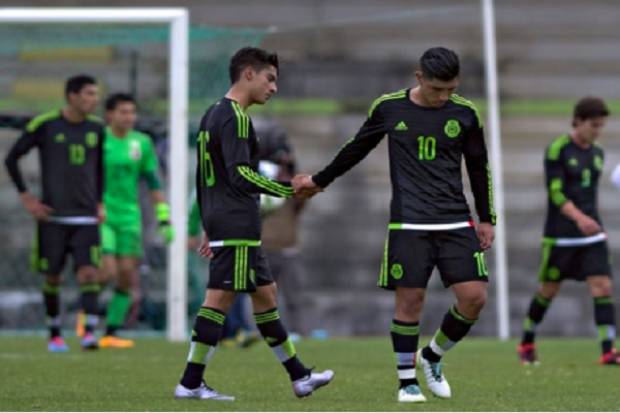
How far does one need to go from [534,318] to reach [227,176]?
15.3 ft

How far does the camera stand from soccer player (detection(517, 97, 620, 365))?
12.6 m

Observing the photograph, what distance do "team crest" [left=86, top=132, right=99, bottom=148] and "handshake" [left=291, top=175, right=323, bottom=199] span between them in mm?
5571

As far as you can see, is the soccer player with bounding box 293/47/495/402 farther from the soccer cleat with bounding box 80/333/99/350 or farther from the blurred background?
the blurred background

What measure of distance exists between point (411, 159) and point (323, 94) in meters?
11.2

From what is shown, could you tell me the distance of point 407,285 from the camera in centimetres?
880

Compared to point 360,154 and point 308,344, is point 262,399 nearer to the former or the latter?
point 360,154

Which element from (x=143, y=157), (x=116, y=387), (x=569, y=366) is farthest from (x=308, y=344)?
(x=116, y=387)

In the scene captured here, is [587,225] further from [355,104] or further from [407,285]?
[355,104]

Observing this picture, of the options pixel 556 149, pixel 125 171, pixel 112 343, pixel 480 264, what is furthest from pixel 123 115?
pixel 480 264

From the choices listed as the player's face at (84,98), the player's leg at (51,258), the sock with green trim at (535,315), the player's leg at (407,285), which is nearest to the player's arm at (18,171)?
the player's leg at (51,258)

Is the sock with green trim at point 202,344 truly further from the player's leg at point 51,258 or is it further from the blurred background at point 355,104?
the blurred background at point 355,104

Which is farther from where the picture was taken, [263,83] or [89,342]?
[89,342]

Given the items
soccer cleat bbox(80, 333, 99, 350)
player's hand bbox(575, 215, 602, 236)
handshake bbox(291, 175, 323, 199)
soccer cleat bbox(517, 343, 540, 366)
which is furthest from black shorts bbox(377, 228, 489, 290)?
soccer cleat bbox(80, 333, 99, 350)

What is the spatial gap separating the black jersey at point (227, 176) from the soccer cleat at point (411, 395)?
1.09 metres
